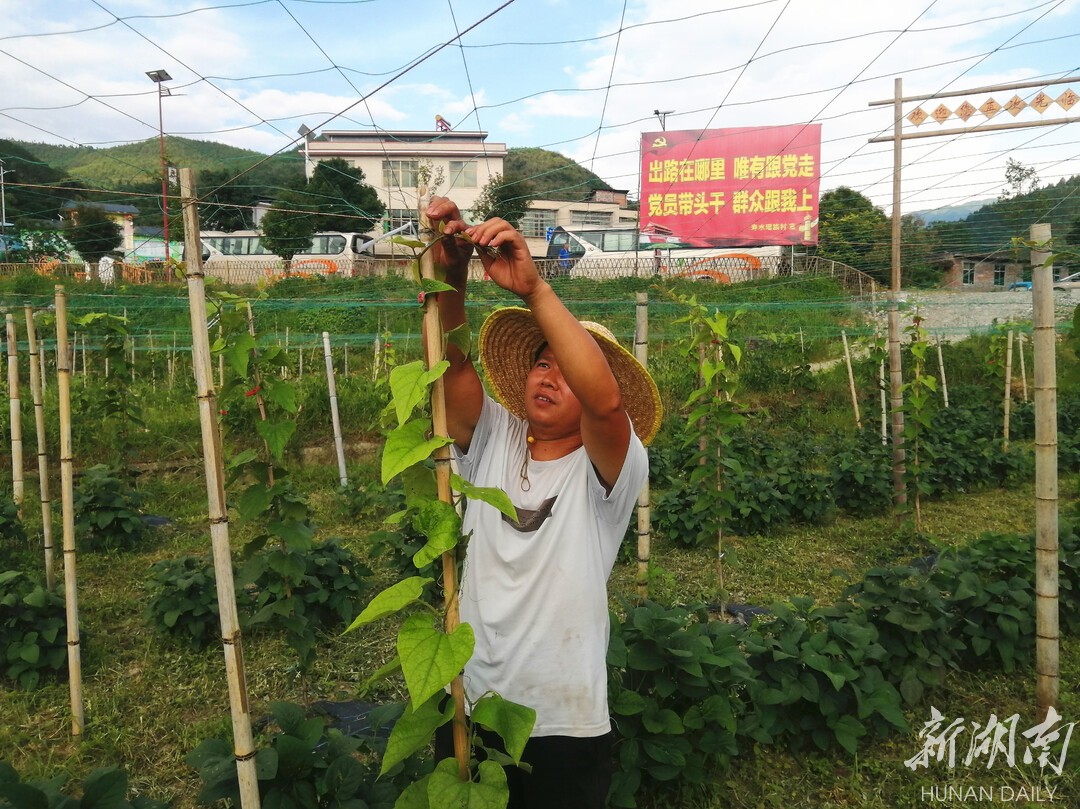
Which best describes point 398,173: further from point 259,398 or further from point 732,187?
point 732,187

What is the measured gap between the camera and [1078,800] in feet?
9.47

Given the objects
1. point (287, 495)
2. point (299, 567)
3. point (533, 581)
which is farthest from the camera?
point (287, 495)

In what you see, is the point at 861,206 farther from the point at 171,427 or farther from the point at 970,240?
the point at 171,427

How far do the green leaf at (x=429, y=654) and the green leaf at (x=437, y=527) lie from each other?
119 millimetres

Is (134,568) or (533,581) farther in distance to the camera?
(134,568)

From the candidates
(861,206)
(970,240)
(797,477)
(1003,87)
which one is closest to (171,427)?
(797,477)

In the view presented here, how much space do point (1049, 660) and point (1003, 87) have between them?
975 centimetres

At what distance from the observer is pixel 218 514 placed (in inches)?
74.8

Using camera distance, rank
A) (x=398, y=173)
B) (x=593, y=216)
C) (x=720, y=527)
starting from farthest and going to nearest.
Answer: (x=593, y=216) < (x=720, y=527) < (x=398, y=173)

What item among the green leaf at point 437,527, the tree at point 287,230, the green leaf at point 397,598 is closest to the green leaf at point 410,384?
the green leaf at point 437,527

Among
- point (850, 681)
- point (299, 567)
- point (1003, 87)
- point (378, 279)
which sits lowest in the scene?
point (850, 681)

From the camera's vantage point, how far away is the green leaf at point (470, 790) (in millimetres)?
1304

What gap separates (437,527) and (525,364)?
3.14 ft

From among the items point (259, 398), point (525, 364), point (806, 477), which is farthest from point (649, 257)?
point (525, 364)
